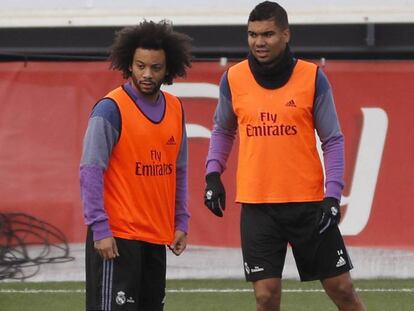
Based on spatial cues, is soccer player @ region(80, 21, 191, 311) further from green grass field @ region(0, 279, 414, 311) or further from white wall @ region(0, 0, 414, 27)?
white wall @ region(0, 0, 414, 27)

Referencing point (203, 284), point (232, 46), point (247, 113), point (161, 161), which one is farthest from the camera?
point (232, 46)

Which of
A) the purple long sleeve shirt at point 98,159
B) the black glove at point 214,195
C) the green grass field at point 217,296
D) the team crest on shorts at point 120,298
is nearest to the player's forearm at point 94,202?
the purple long sleeve shirt at point 98,159

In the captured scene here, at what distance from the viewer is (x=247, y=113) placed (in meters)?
6.43

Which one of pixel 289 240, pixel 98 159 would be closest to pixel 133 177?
pixel 98 159

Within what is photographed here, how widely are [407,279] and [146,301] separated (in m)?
4.87

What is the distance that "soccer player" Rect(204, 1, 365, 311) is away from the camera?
6379 mm

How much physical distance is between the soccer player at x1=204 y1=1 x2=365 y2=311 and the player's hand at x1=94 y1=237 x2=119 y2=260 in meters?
0.99

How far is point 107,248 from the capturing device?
5.67 m

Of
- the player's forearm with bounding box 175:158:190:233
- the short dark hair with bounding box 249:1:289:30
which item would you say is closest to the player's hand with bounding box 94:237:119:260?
the player's forearm with bounding box 175:158:190:233

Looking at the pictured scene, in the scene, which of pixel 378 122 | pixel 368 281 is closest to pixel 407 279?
pixel 368 281

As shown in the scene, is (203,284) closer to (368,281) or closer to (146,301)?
(368,281)

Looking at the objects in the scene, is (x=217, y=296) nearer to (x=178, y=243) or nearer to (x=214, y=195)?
(x=214, y=195)

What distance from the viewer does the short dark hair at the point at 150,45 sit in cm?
604

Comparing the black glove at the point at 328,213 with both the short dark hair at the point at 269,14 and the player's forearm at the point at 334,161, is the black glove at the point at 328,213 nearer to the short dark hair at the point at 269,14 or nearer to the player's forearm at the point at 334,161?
the player's forearm at the point at 334,161
